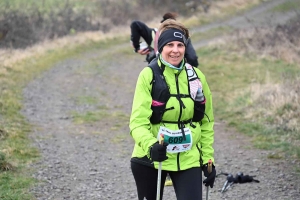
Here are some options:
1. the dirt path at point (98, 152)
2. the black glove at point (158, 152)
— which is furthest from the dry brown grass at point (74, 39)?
the black glove at point (158, 152)

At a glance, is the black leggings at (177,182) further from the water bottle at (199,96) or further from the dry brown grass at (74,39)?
the dry brown grass at (74,39)

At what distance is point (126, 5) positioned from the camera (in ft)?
115

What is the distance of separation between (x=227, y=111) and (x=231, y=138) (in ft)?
6.26

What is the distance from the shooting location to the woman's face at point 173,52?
3.68m

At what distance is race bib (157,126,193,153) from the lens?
3.62 metres

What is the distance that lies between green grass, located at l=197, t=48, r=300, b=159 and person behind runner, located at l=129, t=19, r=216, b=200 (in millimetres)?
4070

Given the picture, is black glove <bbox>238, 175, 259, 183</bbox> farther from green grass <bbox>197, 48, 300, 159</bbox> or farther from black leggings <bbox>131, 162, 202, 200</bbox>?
black leggings <bbox>131, 162, 202, 200</bbox>

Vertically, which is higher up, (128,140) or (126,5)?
(126,5)

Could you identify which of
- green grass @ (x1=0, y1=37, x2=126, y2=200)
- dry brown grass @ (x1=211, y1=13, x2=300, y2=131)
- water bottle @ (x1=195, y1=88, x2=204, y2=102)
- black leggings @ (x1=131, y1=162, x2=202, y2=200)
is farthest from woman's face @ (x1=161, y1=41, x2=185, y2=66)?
dry brown grass @ (x1=211, y1=13, x2=300, y2=131)

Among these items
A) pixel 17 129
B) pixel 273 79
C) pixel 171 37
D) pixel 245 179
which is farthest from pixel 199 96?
pixel 273 79

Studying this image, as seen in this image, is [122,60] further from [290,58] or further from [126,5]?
[126,5]

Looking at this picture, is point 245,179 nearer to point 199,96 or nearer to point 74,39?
point 199,96

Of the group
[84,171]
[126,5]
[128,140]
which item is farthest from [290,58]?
[126,5]

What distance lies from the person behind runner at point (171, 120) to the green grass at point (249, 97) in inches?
160
